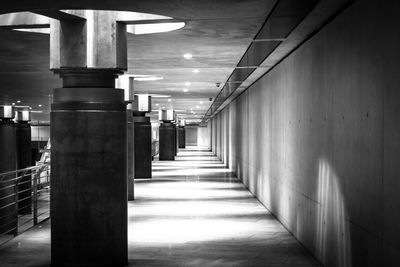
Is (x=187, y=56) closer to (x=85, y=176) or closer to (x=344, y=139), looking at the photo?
(x=85, y=176)

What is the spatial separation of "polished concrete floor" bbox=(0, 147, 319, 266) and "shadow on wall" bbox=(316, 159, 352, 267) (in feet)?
1.38

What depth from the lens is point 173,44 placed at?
11125 mm

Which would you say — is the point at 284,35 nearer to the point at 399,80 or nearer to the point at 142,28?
the point at 142,28

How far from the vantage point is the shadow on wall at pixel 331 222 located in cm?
796

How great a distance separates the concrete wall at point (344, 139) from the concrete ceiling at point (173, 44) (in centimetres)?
106

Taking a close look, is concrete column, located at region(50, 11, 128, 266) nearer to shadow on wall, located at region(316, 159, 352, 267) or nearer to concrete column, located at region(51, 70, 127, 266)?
concrete column, located at region(51, 70, 127, 266)

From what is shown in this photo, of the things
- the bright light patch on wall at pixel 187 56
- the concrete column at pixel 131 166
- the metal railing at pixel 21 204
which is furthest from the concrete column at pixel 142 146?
the bright light patch on wall at pixel 187 56

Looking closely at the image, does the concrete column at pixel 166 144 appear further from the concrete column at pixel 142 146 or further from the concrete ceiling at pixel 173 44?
the concrete ceiling at pixel 173 44

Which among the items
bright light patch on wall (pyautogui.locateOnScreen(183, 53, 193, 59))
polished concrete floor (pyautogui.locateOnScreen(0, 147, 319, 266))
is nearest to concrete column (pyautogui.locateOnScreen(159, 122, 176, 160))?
polished concrete floor (pyautogui.locateOnScreen(0, 147, 319, 266))

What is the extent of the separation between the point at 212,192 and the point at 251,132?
89.6 inches

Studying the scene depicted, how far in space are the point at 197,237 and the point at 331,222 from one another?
10.9 feet

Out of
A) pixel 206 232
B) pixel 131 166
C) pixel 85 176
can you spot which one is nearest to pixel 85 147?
pixel 85 176

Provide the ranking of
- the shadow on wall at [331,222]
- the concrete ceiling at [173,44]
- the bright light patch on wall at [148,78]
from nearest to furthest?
the concrete ceiling at [173,44]
the shadow on wall at [331,222]
the bright light patch on wall at [148,78]

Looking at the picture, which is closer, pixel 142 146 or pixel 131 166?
pixel 131 166
